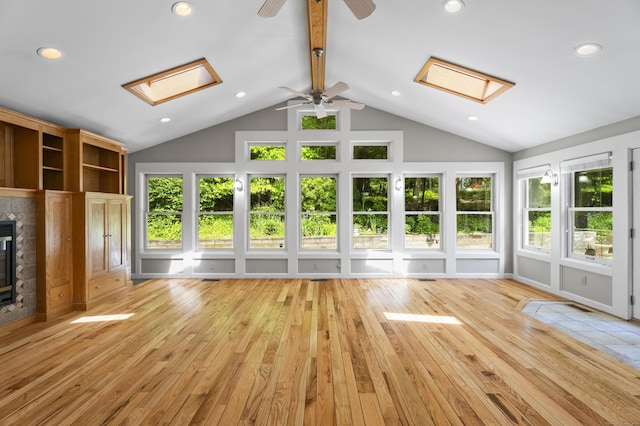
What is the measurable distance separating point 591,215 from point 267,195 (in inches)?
202

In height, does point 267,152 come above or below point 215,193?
above

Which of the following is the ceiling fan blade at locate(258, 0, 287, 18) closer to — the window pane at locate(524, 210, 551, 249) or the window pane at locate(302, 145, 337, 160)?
the window pane at locate(302, 145, 337, 160)

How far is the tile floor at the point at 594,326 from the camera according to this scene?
3.19 m

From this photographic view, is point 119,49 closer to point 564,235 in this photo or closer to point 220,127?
point 220,127

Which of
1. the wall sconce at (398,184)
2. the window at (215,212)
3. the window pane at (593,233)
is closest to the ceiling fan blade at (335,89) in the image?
the wall sconce at (398,184)

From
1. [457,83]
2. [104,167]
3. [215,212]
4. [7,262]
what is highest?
[457,83]

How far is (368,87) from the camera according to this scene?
18.5ft

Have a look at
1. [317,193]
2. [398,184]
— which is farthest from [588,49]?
[317,193]

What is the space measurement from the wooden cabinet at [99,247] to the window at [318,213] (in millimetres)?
3029

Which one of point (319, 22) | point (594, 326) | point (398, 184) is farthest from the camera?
point (398, 184)

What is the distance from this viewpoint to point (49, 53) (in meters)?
3.21

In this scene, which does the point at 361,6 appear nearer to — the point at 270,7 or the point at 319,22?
the point at 270,7

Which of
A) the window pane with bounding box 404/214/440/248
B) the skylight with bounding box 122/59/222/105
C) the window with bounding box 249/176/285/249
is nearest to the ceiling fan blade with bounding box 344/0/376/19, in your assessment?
the skylight with bounding box 122/59/222/105

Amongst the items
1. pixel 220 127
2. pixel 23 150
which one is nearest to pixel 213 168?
pixel 220 127
